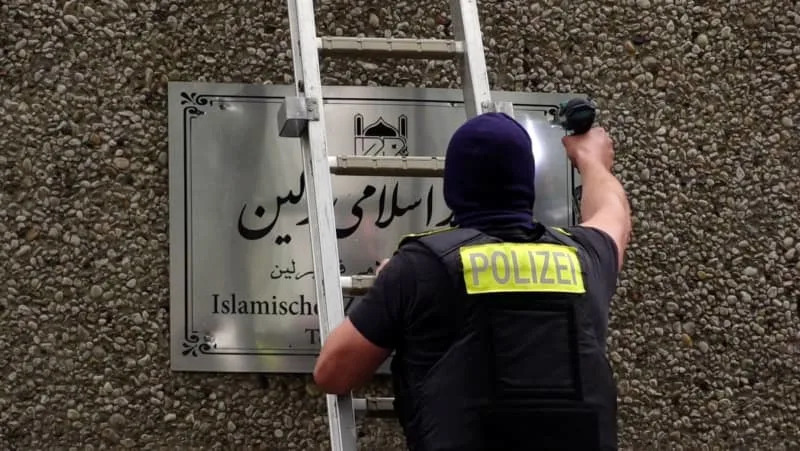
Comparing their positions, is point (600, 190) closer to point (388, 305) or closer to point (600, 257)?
point (600, 257)

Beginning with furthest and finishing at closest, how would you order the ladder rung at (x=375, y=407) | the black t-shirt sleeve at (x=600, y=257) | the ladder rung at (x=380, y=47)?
1. the ladder rung at (x=380, y=47)
2. the ladder rung at (x=375, y=407)
3. the black t-shirt sleeve at (x=600, y=257)

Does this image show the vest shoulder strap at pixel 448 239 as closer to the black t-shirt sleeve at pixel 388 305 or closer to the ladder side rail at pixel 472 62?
the black t-shirt sleeve at pixel 388 305

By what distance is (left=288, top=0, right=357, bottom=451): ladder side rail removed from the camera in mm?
2270

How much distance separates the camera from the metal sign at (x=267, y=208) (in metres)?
3.19

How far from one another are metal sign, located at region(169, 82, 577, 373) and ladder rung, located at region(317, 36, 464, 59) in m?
0.66

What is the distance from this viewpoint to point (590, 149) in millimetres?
2430

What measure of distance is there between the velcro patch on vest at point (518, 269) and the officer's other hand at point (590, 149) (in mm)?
444

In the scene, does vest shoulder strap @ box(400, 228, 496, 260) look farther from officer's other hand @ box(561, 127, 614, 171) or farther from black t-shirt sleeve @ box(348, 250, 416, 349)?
officer's other hand @ box(561, 127, 614, 171)

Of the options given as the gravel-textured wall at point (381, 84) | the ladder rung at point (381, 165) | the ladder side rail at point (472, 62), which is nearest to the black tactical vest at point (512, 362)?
the ladder rung at point (381, 165)

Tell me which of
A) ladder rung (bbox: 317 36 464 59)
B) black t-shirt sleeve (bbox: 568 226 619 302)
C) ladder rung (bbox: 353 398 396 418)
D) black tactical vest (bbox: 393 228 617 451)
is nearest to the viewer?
black tactical vest (bbox: 393 228 617 451)

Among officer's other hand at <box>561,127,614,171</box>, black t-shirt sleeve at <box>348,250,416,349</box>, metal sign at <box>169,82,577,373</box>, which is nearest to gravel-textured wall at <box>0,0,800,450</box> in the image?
metal sign at <box>169,82,577,373</box>

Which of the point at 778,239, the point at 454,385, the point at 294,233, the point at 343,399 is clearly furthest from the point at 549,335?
the point at 778,239

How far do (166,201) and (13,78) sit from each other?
1.79 ft

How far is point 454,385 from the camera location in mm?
1951
